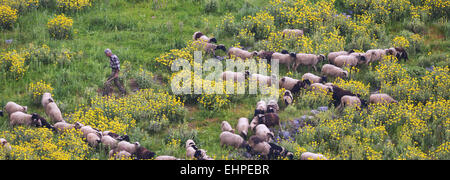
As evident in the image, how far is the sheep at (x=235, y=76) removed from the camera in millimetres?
15625

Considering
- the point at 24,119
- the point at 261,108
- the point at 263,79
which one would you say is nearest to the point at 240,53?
the point at 263,79

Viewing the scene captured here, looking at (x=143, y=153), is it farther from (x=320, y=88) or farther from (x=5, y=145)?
(x=320, y=88)

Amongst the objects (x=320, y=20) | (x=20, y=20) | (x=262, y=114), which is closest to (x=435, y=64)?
(x=320, y=20)

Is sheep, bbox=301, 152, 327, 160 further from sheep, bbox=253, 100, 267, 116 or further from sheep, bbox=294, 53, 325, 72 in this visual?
sheep, bbox=294, 53, 325, 72

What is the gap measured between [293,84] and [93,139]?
21.1 ft

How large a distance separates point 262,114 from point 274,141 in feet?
3.10

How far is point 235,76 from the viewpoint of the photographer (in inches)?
618

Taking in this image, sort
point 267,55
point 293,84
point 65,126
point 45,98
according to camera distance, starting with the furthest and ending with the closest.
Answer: point 267,55 < point 293,84 < point 45,98 < point 65,126

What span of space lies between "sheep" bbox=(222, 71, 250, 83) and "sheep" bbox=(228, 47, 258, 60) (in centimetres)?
143

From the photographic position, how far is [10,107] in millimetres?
13781

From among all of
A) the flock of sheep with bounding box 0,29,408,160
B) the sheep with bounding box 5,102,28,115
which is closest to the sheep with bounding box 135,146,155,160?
the flock of sheep with bounding box 0,29,408,160

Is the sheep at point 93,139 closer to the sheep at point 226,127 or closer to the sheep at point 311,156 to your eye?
the sheep at point 226,127

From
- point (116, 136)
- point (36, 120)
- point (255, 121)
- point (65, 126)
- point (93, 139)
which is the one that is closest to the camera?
point (93, 139)

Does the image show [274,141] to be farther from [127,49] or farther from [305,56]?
[127,49]
